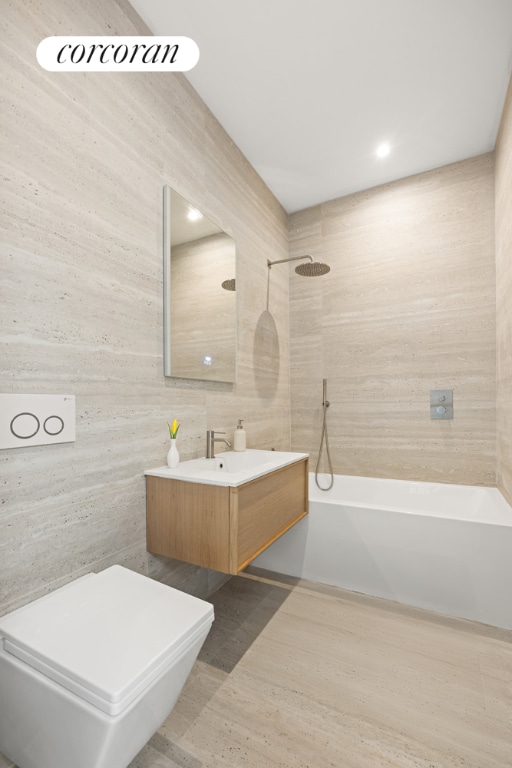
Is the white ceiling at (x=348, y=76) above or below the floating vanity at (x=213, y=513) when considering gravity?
above

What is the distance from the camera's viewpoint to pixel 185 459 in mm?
1844

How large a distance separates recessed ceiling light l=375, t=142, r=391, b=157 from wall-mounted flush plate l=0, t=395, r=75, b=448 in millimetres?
2465

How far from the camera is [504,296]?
2.17 meters

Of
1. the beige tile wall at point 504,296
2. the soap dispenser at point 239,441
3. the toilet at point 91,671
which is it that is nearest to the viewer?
the toilet at point 91,671

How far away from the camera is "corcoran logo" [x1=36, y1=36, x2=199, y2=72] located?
1266mm

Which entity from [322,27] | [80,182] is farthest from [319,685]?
[322,27]

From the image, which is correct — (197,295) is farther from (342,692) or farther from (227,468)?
(342,692)

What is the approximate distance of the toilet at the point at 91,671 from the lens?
0.79 meters

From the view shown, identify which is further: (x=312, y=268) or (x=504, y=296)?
(x=312, y=268)

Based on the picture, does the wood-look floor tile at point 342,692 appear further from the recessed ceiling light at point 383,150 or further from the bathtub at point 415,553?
the recessed ceiling light at point 383,150

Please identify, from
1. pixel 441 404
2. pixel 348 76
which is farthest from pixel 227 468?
pixel 348 76

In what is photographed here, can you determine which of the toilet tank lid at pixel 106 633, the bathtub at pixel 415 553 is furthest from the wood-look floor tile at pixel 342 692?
the toilet tank lid at pixel 106 633

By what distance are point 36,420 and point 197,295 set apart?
1.05 metres

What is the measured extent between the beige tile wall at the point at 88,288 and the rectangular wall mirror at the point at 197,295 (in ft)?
0.22
